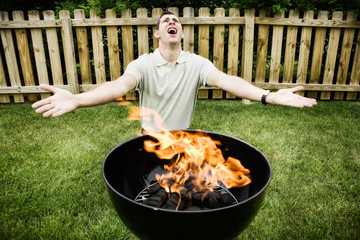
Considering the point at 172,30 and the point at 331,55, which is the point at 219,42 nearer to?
the point at 331,55

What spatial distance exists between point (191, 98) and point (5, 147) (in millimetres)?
2832

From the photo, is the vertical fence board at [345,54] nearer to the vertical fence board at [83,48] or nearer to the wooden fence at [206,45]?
the wooden fence at [206,45]

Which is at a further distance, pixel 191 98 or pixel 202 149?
pixel 191 98

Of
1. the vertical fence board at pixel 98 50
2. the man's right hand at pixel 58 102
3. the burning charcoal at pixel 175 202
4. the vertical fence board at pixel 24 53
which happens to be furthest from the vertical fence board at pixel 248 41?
the vertical fence board at pixel 24 53

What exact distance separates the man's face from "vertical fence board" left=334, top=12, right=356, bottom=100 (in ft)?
15.1

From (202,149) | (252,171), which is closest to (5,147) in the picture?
(202,149)

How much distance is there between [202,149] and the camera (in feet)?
6.05

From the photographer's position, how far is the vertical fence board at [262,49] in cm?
504

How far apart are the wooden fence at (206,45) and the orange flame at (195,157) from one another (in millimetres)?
3601

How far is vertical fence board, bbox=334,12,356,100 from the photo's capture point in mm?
5133

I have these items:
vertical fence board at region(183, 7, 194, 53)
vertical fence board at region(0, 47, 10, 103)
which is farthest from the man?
vertical fence board at region(0, 47, 10, 103)

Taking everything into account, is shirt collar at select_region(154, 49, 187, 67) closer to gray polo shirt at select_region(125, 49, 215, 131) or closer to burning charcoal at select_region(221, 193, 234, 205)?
gray polo shirt at select_region(125, 49, 215, 131)

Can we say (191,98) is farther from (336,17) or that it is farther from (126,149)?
(336,17)

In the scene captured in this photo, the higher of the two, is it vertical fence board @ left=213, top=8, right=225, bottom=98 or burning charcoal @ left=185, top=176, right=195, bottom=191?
vertical fence board @ left=213, top=8, right=225, bottom=98
